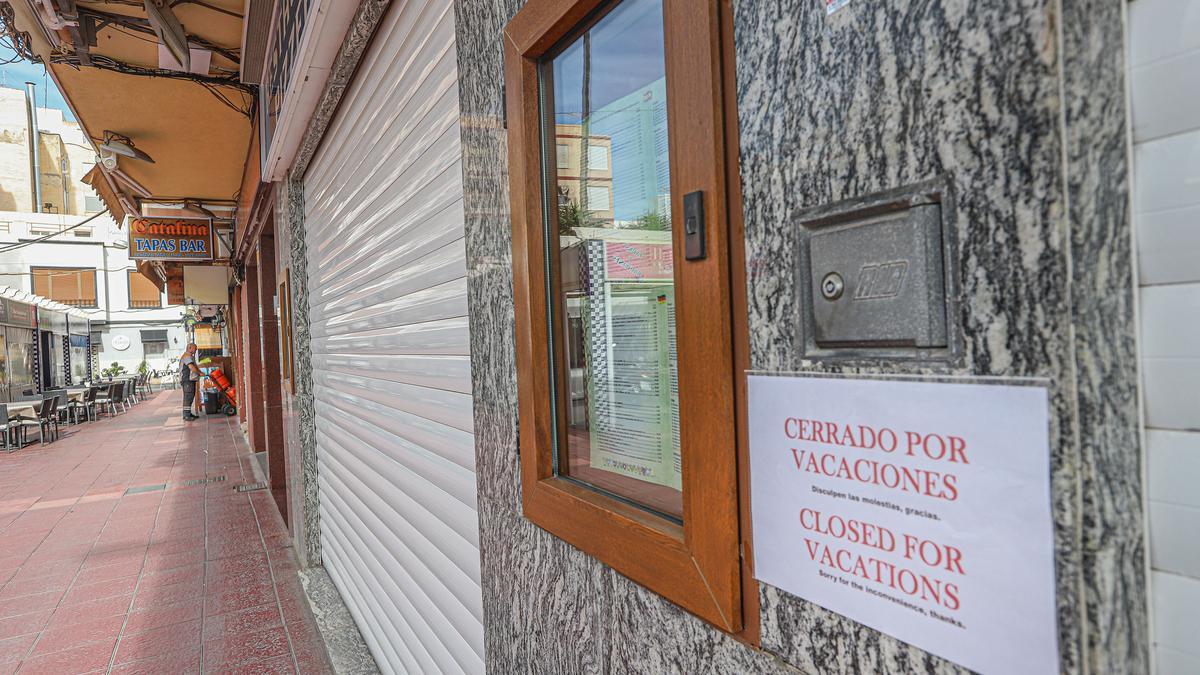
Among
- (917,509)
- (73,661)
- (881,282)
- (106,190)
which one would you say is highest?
(106,190)

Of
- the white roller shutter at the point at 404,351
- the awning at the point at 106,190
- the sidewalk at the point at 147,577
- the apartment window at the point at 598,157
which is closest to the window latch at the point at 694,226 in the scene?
the apartment window at the point at 598,157

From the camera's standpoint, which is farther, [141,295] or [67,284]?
[141,295]

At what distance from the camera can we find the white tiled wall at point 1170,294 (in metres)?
0.54

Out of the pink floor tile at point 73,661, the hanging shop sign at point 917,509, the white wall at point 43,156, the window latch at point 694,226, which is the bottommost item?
the pink floor tile at point 73,661

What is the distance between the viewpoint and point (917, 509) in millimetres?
718

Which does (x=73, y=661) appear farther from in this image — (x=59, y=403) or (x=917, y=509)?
(x=59, y=403)

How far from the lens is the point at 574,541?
1379mm

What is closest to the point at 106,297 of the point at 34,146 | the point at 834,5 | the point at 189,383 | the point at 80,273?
the point at 80,273

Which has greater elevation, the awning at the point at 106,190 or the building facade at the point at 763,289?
the awning at the point at 106,190

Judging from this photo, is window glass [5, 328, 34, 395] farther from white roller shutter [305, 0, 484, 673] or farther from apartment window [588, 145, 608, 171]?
apartment window [588, 145, 608, 171]

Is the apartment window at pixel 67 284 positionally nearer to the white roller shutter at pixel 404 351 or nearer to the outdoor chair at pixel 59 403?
the outdoor chair at pixel 59 403

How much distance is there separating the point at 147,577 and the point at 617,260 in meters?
5.46

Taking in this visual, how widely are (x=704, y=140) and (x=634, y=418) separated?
1.89 ft

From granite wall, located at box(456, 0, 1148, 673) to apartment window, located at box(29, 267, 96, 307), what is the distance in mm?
46325
